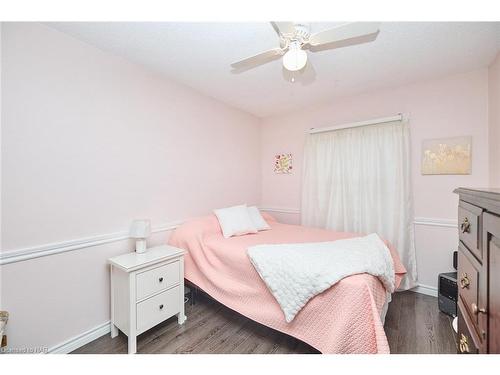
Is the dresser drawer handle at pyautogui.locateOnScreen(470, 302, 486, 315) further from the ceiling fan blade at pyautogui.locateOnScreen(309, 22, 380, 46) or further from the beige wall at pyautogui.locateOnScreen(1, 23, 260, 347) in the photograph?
the beige wall at pyautogui.locateOnScreen(1, 23, 260, 347)

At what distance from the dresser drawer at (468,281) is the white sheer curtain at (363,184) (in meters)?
1.80

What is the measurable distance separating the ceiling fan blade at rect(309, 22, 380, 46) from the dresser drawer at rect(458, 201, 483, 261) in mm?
985

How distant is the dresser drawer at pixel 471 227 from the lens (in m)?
0.71

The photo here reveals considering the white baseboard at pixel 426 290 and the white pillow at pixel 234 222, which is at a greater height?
the white pillow at pixel 234 222

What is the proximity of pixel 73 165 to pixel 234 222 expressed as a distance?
154 centimetres

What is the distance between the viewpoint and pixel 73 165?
1.65 metres

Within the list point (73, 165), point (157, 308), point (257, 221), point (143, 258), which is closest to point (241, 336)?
point (157, 308)

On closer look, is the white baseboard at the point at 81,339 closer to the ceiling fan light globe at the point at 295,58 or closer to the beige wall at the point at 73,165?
the beige wall at the point at 73,165

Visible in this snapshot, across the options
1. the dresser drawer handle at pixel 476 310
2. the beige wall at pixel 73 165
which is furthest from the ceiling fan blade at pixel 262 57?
the dresser drawer handle at pixel 476 310

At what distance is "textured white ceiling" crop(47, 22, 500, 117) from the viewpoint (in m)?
1.57

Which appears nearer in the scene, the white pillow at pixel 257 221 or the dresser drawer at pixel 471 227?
the dresser drawer at pixel 471 227

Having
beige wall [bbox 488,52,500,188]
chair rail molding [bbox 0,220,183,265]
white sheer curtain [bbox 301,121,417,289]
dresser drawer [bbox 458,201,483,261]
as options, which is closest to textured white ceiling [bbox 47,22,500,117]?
beige wall [bbox 488,52,500,188]

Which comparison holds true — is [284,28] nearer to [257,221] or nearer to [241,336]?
[257,221]
